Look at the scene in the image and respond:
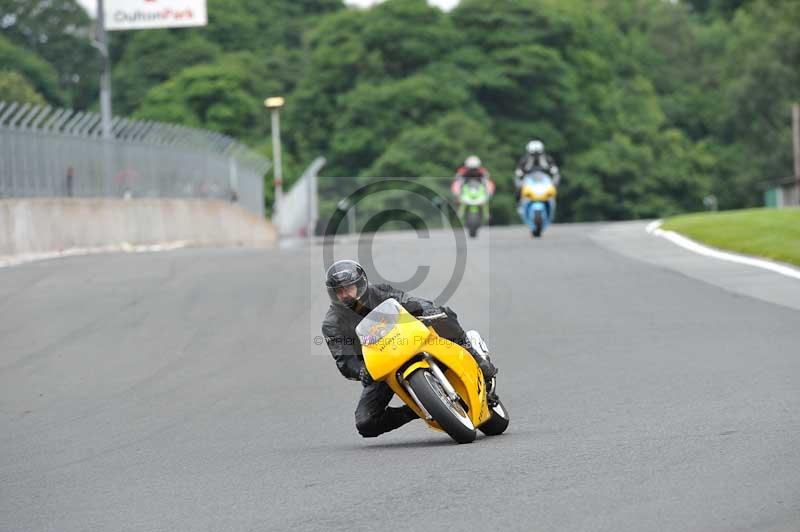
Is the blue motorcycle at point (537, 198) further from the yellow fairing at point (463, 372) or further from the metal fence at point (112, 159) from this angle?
the yellow fairing at point (463, 372)

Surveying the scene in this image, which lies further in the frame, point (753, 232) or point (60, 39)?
point (60, 39)

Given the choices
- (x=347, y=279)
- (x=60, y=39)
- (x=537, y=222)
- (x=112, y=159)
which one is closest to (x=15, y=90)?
(x=60, y=39)

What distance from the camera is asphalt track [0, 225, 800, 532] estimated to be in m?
6.85

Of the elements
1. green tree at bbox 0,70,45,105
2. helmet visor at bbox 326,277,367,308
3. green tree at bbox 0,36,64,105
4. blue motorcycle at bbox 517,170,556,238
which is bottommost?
helmet visor at bbox 326,277,367,308

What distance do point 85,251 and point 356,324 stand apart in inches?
761

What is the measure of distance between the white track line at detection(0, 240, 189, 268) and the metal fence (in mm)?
1049

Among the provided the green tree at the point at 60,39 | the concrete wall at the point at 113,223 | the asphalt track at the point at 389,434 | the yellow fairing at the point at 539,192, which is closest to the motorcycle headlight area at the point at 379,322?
the asphalt track at the point at 389,434

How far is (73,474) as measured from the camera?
27.7 feet

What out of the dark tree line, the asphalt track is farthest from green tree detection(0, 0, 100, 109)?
the asphalt track

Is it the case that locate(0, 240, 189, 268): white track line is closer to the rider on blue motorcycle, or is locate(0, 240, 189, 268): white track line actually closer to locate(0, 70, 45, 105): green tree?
the rider on blue motorcycle

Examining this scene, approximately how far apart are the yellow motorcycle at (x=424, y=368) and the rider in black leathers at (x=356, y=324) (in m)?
0.09

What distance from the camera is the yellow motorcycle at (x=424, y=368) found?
847 cm

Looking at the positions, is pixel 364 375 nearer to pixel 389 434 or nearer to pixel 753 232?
pixel 389 434

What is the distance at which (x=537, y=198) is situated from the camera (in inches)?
1128
